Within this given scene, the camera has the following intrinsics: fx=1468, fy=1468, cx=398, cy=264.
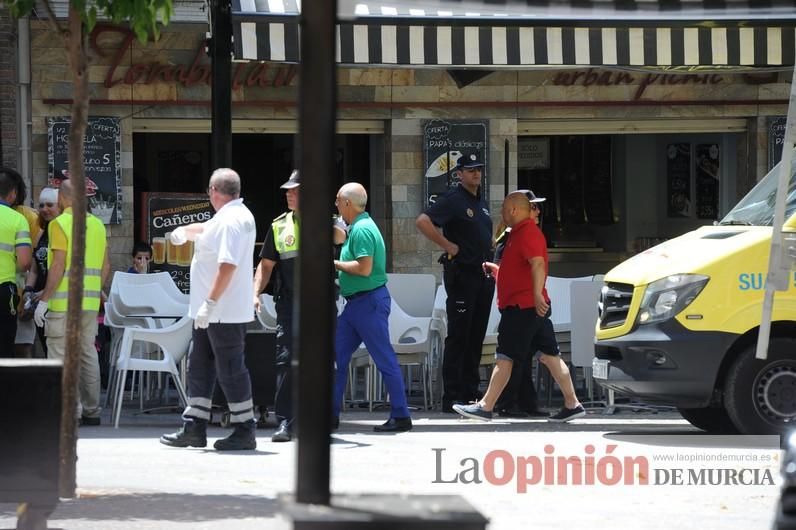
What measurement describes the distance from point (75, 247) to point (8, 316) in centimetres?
429

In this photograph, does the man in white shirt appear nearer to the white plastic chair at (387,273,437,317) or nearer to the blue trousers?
the blue trousers

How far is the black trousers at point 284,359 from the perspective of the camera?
33.7 feet

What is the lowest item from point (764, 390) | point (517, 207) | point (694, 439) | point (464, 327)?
point (694, 439)

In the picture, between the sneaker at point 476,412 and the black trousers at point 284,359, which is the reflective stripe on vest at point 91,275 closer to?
the black trousers at point 284,359

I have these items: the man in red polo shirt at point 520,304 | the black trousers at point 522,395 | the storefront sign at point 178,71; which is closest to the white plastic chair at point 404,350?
the black trousers at point 522,395

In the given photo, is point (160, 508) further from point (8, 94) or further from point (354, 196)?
point (8, 94)

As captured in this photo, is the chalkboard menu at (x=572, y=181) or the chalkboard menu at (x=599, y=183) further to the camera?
the chalkboard menu at (x=599, y=183)

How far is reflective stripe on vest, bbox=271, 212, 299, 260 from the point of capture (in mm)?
10367

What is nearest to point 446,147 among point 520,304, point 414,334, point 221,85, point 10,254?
point 414,334

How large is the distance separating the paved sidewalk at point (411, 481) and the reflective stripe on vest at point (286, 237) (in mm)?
1346

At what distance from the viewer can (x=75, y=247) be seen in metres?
7.13

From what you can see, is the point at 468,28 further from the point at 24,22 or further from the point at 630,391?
the point at 630,391

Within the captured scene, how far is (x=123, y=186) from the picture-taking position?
Result: 52.9 ft

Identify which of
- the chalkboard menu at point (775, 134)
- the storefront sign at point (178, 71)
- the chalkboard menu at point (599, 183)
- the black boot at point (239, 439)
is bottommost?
the black boot at point (239, 439)
